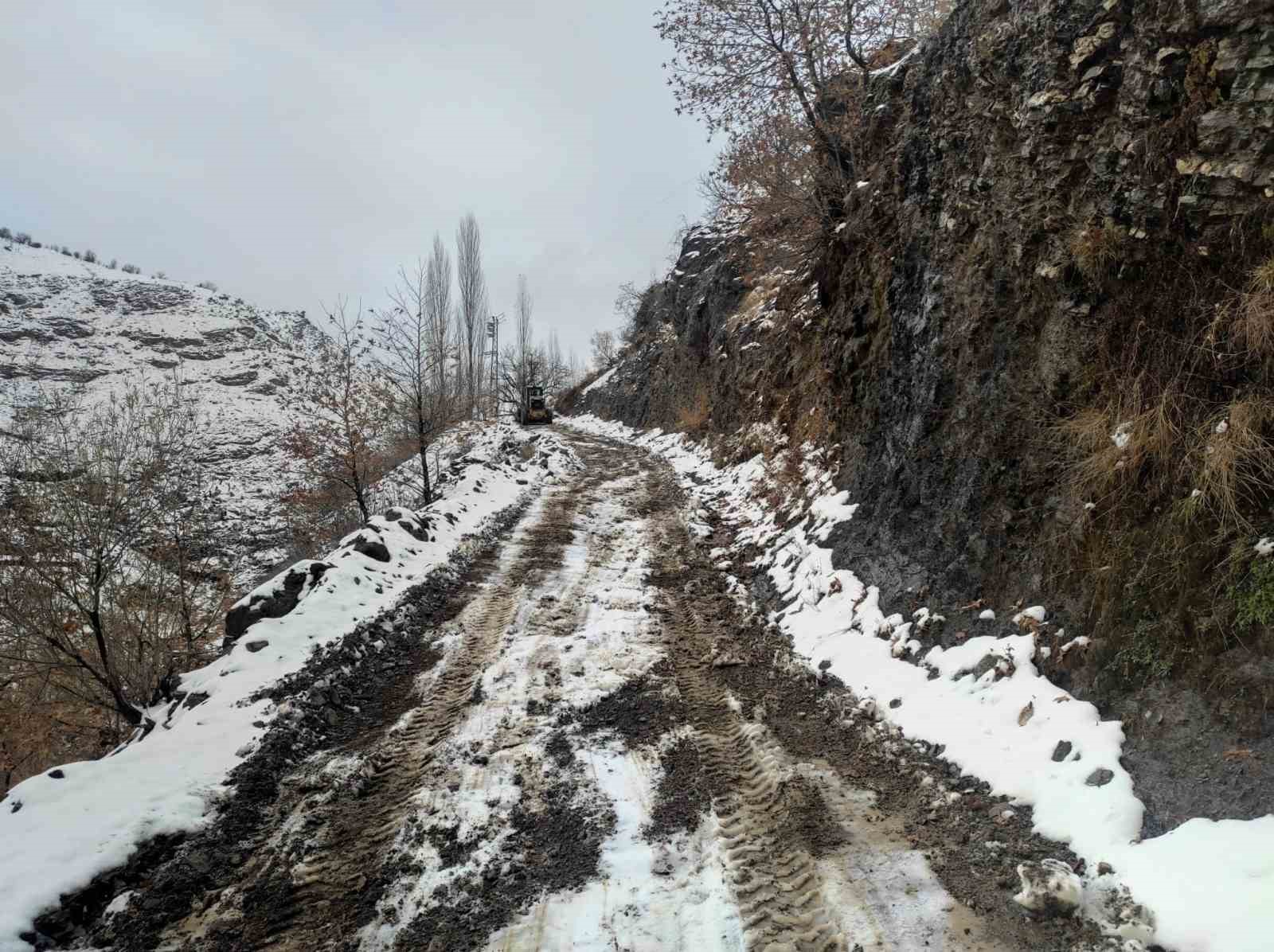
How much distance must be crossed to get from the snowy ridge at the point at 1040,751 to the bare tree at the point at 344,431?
27.1ft

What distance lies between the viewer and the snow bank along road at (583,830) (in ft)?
8.48

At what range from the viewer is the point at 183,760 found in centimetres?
368

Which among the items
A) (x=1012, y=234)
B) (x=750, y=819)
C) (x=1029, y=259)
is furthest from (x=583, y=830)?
(x=1012, y=234)

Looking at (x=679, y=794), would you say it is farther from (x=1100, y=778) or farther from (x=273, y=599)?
(x=273, y=599)

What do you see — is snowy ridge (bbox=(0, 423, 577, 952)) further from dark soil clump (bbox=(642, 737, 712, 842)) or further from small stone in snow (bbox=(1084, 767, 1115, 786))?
small stone in snow (bbox=(1084, 767, 1115, 786))

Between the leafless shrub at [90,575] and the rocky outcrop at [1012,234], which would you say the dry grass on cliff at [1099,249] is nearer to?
the rocky outcrop at [1012,234]

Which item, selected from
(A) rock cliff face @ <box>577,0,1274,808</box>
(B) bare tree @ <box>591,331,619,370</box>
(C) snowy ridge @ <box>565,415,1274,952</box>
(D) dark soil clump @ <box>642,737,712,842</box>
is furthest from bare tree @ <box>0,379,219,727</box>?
(B) bare tree @ <box>591,331,619,370</box>

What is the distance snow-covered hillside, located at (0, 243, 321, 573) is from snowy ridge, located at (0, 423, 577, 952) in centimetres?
1811

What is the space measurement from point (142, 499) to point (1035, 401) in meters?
10.6

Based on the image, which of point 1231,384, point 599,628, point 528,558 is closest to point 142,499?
point 528,558

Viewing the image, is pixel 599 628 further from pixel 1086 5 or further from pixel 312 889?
pixel 1086 5

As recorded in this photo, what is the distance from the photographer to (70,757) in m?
7.78

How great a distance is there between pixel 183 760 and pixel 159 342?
164 feet

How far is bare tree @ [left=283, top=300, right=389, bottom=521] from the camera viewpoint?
35.7 ft
